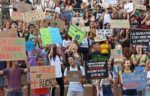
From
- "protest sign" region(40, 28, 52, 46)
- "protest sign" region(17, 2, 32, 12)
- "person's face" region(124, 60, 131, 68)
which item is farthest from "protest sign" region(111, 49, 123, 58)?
"protest sign" region(17, 2, 32, 12)

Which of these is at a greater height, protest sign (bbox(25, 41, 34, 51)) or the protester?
protest sign (bbox(25, 41, 34, 51))

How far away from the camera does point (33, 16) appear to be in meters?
19.1

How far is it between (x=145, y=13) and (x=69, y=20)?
2796mm

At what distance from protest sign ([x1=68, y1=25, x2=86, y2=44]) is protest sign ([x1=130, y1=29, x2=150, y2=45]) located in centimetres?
146

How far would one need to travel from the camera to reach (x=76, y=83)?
15516mm

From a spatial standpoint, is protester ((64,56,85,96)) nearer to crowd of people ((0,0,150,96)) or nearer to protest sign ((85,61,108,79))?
crowd of people ((0,0,150,96))

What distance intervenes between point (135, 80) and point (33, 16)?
4737 millimetres

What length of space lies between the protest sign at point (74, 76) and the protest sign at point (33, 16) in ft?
12.8

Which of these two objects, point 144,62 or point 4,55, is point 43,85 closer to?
point 4,55

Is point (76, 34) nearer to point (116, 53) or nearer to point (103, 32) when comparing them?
point (103, 32)

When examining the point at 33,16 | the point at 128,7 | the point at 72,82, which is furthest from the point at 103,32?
the point at 72,82

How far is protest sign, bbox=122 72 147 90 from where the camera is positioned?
617 inches

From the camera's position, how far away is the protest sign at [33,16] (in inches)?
746

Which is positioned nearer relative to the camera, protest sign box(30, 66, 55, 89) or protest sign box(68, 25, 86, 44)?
protest sign box(30, 66, 55, 89)
